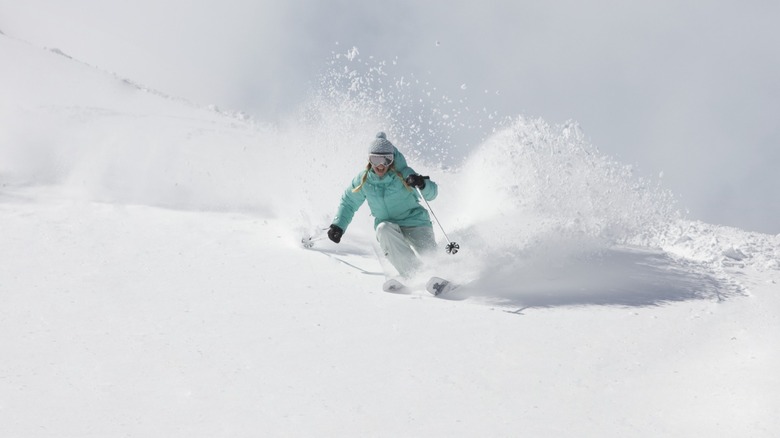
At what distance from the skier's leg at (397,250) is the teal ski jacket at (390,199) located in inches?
12.3

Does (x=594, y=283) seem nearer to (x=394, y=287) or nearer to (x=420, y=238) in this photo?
(x=420, y=238)

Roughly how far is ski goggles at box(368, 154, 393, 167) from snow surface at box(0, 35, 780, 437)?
0.98 metres

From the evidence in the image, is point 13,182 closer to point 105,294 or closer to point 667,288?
point 105,294

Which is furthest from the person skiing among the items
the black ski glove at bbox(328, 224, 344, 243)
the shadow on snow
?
the shadow on snow

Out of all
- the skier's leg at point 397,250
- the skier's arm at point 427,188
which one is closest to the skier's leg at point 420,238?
the skier's leg at point 397,250

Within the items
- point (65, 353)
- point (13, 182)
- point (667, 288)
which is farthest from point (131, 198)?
point (667, 288)

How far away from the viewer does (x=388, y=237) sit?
581cm

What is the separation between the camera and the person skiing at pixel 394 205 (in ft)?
19.0

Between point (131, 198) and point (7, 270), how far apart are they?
9.32ft

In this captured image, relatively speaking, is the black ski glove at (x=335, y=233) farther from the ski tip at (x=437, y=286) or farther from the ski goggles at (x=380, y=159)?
the ski tip at (x=437, y=286)

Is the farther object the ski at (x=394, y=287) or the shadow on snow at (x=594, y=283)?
the ski at (x=394, y=287)

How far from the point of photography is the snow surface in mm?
3107

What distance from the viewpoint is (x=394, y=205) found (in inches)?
242

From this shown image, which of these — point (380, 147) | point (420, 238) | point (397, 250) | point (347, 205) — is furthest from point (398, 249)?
point (380, 147)
